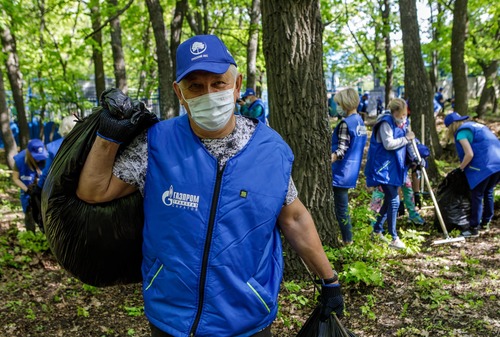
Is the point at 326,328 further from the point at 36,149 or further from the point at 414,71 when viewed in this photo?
the point at 414,71

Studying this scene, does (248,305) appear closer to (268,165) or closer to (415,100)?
(268,165)

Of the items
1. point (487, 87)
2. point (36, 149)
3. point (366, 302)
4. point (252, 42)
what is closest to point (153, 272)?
point (366, 302)

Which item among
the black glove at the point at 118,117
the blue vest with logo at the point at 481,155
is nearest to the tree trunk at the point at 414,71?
the blue vest with logo at the point at 481,155

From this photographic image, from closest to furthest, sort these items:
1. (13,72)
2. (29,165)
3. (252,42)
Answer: (29,165)
(13,72)
(252,42)

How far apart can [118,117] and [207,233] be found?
0.61m

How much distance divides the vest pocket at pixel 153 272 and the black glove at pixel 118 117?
55 cm

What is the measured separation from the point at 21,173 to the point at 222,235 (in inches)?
215

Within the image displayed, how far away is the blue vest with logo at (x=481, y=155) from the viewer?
20.4ft

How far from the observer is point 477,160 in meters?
6.30

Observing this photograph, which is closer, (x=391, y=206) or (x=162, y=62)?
(x=391, y=206)

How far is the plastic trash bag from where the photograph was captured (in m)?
1.99

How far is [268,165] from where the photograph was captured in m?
2.02

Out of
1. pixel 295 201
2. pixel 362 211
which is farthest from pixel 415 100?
pixel 295 201

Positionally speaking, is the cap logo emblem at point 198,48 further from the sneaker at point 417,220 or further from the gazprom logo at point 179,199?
the sneaker at point 417,220
